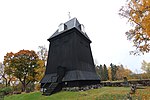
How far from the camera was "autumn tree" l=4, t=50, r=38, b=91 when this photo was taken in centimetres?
3922

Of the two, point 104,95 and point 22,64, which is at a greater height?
point 22,64

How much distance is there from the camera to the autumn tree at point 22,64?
3922cm

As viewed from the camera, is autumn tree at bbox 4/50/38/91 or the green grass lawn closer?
the green grass lawn

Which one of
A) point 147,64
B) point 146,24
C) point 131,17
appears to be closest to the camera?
point 146,24

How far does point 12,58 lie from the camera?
40.2 meters

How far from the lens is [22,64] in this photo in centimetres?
3938

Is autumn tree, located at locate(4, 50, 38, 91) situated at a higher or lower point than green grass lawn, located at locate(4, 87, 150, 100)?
higher

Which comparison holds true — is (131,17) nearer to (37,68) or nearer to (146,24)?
(146,24)

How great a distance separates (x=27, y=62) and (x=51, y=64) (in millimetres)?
14731

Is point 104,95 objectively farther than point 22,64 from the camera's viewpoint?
No

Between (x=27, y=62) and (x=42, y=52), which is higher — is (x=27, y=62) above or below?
below

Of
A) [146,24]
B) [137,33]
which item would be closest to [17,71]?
[137,33]

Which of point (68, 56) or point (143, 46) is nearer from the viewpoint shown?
point (143, 46)

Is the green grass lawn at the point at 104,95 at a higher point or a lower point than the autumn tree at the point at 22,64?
lower
